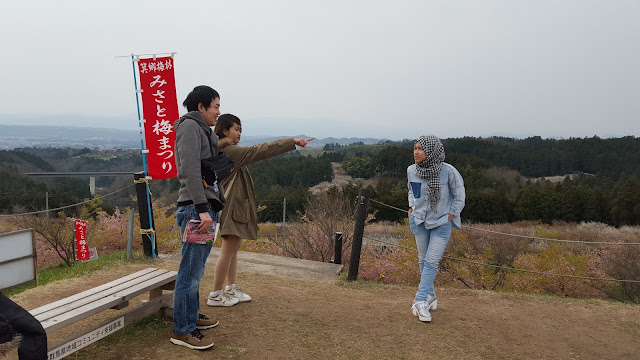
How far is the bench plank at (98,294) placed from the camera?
2461 mm

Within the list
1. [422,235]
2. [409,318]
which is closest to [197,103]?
[422,235]

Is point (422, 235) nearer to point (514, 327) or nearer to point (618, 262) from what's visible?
point (514, 327)

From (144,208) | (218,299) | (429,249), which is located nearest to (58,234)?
(144,208)

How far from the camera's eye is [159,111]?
5613 mm

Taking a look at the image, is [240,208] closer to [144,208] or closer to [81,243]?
[144,208]

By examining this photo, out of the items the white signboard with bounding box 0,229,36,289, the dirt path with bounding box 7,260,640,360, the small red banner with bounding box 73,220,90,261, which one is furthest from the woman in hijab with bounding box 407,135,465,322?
the small red banner with bounding box 73,220,90,261

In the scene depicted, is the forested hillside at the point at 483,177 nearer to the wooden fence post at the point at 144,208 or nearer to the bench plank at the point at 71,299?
the wooden fence post at the point at 144,208

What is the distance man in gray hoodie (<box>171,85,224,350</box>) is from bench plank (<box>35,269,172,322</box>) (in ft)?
1.39

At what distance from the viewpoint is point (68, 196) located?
27.4 metres

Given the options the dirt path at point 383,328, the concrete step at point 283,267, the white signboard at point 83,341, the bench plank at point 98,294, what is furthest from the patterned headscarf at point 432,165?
the white signboard at point 83,341

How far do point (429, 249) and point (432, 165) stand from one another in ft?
2.33

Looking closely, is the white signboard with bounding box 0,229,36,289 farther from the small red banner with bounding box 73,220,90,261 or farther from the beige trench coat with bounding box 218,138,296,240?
the beige trench coat with bounding box 218,138,296,240

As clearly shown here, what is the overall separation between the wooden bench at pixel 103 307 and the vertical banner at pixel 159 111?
8.31ft

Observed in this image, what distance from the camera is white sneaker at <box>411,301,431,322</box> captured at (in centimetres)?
359
